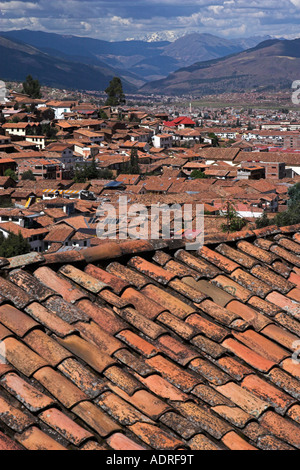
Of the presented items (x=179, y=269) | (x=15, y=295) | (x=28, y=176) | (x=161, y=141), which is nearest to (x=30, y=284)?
(x=15, y=295)

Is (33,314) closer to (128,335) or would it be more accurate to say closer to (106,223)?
(128,335)

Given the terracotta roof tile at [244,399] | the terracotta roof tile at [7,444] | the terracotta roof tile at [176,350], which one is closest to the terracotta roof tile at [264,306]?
the terracotta roof tile at [176,350]

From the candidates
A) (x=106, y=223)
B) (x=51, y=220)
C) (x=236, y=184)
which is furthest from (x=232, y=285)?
(x=236, y=184)

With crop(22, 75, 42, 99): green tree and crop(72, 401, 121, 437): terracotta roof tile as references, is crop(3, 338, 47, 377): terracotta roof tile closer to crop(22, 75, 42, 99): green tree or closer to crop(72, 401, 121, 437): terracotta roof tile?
crop(72, 401, 121, 437): terracotta roof tile

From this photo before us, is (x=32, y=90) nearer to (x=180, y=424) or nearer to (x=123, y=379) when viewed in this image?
(x=123, y=379)

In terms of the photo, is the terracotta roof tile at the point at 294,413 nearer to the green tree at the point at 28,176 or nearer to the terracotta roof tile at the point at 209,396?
the terracotta roof tile at the point at 209,396
